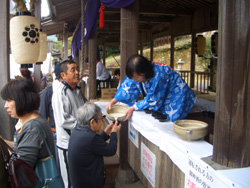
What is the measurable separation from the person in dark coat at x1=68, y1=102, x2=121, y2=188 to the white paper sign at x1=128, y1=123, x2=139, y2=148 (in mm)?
876

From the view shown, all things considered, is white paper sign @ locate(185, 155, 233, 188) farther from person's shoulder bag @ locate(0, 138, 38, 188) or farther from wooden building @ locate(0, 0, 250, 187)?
person's shoulder bag @ locate(0, 138, 38, 188)

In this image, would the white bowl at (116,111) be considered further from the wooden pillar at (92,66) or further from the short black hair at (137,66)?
the wooden pillar at (92,66)

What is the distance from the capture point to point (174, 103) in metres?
2.91

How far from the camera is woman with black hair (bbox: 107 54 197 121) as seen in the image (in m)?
2.66

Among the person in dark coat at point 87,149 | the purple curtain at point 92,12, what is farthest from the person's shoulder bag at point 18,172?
the purple curtain at point 92,12

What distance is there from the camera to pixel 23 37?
3.12 meters

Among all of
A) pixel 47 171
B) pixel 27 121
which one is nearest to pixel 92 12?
pixel 27 121

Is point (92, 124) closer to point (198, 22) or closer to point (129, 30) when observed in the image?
point (129, 30)

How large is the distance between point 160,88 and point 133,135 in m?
0.97

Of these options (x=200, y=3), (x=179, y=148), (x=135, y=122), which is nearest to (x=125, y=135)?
(x=135, y=122)

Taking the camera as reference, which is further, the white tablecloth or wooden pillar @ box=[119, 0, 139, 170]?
wooden pillar @ box=[119, 0, 139, 170]

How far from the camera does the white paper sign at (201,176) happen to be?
150 centimetres

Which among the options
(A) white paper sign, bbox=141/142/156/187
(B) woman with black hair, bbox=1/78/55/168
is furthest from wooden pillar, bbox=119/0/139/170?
(B) woman with black hair, bbox=1/78/55/168

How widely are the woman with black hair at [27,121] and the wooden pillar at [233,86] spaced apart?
137cm
